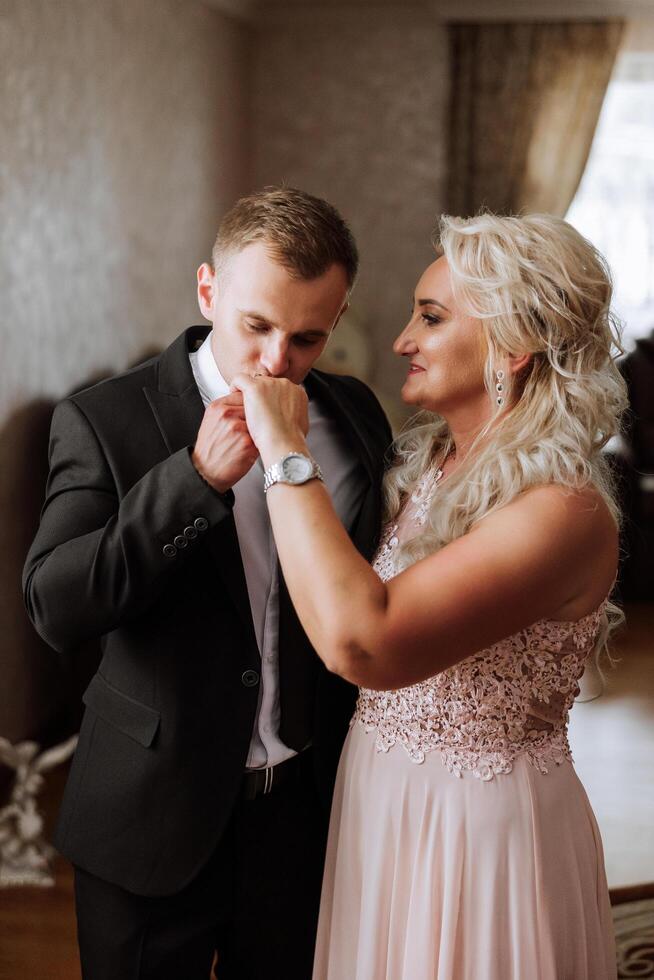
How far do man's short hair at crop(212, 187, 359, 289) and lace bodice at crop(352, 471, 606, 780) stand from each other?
65 centimetres

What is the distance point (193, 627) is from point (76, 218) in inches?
113

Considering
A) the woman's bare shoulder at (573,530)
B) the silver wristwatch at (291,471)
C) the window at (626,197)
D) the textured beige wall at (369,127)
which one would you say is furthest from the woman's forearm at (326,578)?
the window at (626,197)

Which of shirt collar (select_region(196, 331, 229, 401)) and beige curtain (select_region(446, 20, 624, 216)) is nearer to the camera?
shirt collar (select_region(196, 331, 229, 401))

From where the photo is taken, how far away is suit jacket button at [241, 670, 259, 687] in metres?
1.58

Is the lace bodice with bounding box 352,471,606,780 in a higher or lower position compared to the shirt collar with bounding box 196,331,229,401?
lower

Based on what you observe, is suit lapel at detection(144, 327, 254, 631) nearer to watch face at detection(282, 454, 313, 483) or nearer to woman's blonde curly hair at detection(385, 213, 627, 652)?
watch face at detection(282, 454, 313, 483)

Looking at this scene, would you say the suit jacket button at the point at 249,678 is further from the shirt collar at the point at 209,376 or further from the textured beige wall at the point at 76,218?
the textured beige wall at the point at 76,218

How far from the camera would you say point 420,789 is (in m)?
1.61

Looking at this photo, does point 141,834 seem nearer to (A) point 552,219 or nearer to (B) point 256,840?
(B) point 256,840

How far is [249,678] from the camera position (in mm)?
1587

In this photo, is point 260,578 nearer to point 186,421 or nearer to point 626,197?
point 186,421

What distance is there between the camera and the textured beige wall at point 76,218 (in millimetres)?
3564

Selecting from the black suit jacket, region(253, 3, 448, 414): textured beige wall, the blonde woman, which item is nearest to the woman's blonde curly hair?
the blonde woman

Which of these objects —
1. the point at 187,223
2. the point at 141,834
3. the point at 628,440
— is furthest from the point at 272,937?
the point at 628,440
